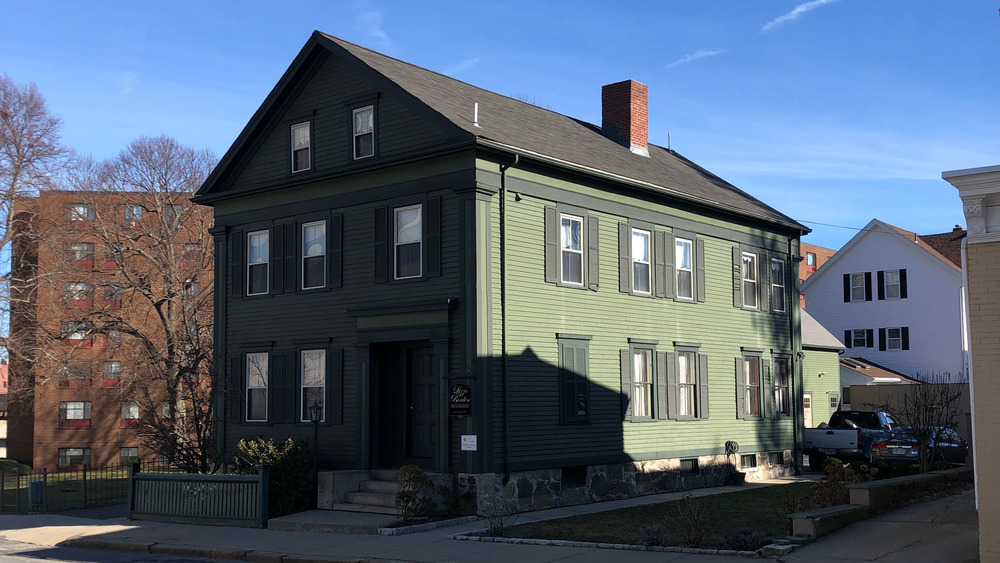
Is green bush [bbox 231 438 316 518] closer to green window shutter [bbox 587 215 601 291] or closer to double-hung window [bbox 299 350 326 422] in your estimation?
double-hung window [bbox 299 350 326 422]

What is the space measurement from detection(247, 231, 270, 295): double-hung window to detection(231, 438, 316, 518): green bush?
14.5ft

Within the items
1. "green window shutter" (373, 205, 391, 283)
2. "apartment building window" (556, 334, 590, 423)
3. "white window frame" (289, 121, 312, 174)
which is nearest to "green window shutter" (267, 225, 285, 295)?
"white window frame" (289, 121, 312, 174)

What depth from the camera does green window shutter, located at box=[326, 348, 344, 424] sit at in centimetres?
2142

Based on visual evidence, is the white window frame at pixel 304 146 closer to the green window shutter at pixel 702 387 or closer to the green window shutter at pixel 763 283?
the green window shutter at pixel 702 387

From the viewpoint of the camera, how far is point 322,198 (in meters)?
22.3

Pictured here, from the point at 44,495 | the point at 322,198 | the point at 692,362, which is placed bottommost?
the point at 44,495

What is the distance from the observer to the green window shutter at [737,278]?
2656cm

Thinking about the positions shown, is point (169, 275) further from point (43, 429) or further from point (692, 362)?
point (692, 362)

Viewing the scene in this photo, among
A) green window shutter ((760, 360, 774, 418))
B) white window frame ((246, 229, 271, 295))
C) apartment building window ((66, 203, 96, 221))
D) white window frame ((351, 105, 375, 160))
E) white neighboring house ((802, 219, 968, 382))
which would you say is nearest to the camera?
white window frame ((351, 105, 375, 160))

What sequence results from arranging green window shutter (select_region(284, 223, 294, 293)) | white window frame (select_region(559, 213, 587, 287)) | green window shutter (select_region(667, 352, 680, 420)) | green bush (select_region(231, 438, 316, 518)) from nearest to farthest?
green bush (select_region(231, 438, 316, 518)) → white window frame (select_region(559, 213, 587, 287)) → green window shutter (select_region(284, 223, 294, 293)) → green window shutter (select_region(667, 352, 680, 420))

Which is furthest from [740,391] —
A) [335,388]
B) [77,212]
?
[77,212]

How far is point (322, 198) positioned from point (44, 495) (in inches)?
403

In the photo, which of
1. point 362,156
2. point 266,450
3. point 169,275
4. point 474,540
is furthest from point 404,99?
point 169,275

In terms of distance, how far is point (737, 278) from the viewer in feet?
87.5
